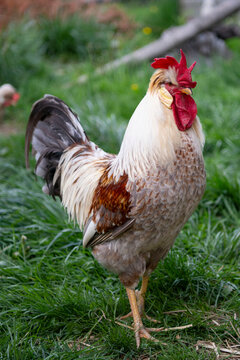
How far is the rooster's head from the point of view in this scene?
243 cm

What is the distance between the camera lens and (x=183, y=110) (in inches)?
96.2

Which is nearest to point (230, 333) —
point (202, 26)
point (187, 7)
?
point (202, 26)

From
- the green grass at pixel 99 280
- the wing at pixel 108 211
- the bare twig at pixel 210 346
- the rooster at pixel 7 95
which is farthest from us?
the rooster at pixel 7 95

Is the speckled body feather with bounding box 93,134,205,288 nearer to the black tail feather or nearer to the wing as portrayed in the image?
the wing

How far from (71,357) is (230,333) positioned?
1.08 meters

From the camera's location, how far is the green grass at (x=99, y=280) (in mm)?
2785

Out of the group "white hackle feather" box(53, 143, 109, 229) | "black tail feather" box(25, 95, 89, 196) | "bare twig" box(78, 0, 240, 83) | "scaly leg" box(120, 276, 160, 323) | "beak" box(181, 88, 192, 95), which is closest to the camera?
"beak" box(181, 88, 192, 95)

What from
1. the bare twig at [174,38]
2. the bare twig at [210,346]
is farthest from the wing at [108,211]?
the bare twig at [174,38]

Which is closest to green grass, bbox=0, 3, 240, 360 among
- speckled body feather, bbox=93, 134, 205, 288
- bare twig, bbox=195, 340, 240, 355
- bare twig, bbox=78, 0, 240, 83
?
bare twig, bbox=195, 340, 240, 355

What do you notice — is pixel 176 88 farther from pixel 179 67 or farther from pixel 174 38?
pixel 174 38

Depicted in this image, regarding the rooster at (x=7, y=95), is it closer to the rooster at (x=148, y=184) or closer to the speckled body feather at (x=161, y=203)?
the rooster at (x=148, y=184)

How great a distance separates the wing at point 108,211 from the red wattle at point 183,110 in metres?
0.47

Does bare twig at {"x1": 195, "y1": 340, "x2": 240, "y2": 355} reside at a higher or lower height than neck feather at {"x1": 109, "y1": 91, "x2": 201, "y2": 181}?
lower

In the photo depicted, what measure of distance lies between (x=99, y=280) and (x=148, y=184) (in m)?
1.30
